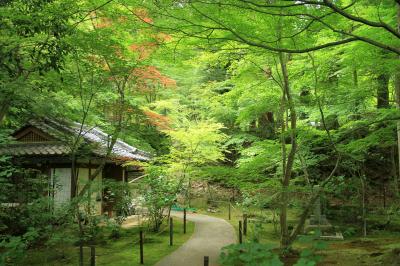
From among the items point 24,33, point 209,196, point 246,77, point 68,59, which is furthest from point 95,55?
point 209,196

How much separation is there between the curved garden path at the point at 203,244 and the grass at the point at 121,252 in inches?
12.7

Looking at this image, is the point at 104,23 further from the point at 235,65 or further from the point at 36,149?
the point at 36,149

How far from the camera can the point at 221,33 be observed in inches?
235

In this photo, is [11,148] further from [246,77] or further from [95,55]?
[246,77]

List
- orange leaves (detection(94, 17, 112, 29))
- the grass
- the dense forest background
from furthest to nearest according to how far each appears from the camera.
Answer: orange leaves (detection(94, 17, 112, 29))
the grass
the dense forest background

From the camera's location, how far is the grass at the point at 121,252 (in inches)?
369

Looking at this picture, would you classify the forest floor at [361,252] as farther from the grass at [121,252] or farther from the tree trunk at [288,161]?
the grass at [121,252]

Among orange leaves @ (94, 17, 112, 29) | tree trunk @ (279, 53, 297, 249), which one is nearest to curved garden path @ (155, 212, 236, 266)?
tree trunk @ (279, 53, 297, 249)

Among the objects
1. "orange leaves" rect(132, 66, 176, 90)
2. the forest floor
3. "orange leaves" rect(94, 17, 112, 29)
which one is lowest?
the forest floor

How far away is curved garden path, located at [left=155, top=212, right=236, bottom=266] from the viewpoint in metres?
9.43

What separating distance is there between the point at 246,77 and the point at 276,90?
119 centimetres

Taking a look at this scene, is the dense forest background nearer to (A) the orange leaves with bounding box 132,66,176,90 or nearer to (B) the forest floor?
(A) the orange leaves with bounding box 132,66,176,90

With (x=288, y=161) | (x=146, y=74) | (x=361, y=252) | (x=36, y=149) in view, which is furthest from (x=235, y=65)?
(x=36, y=149)

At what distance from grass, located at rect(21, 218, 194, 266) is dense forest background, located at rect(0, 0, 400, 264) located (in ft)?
8.42
